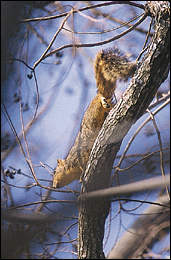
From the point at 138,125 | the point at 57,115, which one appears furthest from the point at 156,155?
the point at 57,115

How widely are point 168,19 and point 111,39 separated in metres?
0.08

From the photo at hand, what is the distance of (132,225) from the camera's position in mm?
449

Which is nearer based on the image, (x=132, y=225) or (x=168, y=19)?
(x=168, y=19)

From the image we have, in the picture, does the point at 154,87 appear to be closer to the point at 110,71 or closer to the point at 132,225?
the point at 110,71

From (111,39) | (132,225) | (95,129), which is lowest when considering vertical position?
(132,225)

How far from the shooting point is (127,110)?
1.22 feet

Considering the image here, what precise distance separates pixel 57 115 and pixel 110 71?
10 centimetres

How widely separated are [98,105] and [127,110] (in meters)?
0.04

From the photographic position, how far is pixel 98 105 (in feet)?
1.28

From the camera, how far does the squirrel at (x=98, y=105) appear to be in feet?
1.26

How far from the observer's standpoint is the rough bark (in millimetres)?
347

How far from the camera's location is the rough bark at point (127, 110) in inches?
13.7

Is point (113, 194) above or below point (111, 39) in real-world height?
below

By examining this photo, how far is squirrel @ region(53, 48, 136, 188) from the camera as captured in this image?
1.26 ft
